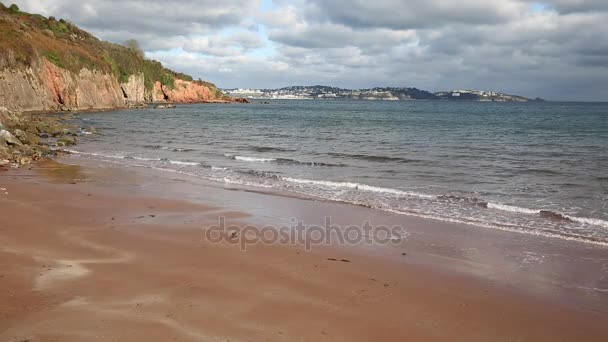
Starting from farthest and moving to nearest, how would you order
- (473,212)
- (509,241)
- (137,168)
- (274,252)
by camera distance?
(137,168) → (473,212) → (509,241) → (274,252)

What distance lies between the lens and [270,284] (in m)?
6.67

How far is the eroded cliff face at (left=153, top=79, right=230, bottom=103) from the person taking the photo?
12131 centimetres

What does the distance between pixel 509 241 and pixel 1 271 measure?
9.16 meters

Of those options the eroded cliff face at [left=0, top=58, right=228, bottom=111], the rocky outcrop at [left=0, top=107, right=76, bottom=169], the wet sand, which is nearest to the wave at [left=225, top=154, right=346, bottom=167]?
the rocky outcrop at [left=0, top=107, right=76, bottom=169]

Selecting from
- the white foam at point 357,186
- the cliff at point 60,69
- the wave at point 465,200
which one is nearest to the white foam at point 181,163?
the white foam at point 357,186

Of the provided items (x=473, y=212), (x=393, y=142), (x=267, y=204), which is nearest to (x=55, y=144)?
(x=267, y=204)

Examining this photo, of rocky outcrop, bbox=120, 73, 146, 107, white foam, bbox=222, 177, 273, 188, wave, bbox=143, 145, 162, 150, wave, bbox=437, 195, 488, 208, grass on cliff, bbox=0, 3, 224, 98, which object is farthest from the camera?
rocky outcrop, bbox=120, 73, 146, 107

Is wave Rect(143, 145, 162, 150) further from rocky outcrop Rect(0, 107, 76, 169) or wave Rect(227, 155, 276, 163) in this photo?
wave Rect(227, 155, 276, 163)

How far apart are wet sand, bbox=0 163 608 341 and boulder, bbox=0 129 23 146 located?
9.91 meters

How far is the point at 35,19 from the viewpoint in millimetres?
77250

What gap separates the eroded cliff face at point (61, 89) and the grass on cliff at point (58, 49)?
36.9 inches

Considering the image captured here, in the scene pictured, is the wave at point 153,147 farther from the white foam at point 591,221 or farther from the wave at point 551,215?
the white foam at point 591,221

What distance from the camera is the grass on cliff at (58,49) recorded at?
1937 inches

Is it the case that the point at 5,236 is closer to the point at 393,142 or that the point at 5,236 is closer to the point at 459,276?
the point at 459,276
